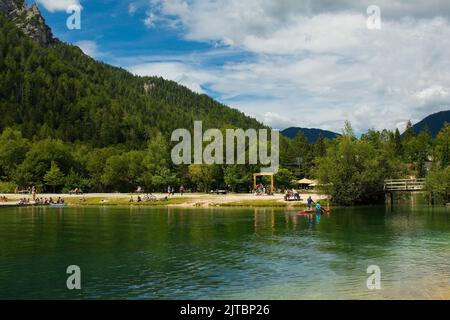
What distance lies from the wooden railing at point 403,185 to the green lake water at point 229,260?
3168 cm

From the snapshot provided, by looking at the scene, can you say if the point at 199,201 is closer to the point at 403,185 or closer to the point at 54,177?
the point at 403,185

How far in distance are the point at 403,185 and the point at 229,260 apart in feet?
214

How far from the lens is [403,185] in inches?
3509

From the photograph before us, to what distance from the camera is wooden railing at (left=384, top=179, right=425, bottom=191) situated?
285ft

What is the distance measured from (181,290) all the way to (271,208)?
5786cm

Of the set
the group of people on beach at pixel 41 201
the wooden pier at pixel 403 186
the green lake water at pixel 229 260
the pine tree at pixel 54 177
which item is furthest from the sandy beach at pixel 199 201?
the green lake water at pixel 229 260

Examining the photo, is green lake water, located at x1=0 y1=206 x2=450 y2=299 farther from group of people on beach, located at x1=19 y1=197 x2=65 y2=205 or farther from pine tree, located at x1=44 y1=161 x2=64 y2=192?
pine tree, located at x1=44 y1=161 x2=64 y2=192

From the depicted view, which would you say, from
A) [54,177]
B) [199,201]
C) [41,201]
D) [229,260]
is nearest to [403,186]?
[199,201]

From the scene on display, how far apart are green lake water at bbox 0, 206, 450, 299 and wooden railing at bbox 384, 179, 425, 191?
104 ft

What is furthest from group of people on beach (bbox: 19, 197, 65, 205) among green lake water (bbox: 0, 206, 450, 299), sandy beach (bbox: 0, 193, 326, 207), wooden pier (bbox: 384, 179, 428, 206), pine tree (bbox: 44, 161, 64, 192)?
wooden pier (bbox: 384, 179, 428, 206)
